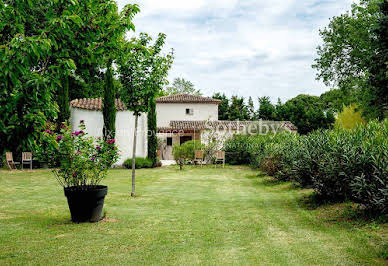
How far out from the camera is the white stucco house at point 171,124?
70.8ft

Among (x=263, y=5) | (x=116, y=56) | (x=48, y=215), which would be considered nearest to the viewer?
(x=116, y=56)

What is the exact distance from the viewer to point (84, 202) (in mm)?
6418

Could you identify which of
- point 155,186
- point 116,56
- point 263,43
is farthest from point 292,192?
point 263,43

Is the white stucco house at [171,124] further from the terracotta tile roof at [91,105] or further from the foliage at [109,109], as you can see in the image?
the foliage at [109,109]

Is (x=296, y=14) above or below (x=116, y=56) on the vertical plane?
above

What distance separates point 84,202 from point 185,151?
1490 cm

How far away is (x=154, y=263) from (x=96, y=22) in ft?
11.0

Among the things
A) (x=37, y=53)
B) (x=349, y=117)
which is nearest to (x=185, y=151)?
(x=37, y=53)

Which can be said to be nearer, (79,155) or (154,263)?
(154,263)

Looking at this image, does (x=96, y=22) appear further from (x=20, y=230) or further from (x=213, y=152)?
(x=213, y=152)

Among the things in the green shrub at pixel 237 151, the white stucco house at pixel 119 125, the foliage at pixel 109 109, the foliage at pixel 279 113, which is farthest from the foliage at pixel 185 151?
the foliage at pixel 279 113

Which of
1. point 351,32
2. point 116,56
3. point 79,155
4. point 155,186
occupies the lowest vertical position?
point 155,186

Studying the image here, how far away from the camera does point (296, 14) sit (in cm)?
1463

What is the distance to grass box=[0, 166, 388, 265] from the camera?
4492mm
